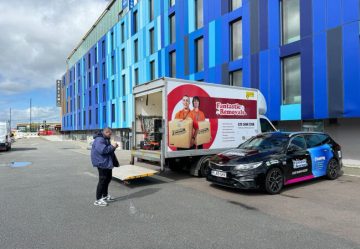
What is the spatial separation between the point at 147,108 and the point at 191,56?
10.4 meters

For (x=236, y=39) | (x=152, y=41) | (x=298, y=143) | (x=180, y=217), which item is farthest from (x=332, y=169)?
(x=152, y=41)

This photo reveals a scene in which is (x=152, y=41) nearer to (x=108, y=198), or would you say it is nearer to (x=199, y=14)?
(x=199, y=14)

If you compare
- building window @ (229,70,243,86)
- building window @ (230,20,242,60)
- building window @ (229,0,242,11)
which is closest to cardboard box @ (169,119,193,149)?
building window @ (229,70,243,86)

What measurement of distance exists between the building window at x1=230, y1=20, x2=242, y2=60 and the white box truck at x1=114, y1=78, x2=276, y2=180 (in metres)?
6.41

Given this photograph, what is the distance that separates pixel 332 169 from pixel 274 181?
2964 millimetres

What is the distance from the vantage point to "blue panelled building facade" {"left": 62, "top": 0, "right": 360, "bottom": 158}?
12555mm

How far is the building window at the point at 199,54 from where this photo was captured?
20.9m

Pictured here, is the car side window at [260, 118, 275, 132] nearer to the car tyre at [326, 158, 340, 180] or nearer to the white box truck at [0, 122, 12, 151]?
the car tyre at [326, 158, 340, 180]

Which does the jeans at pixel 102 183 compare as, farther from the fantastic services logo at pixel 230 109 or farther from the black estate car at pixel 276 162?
the fantastic services logo at pixel 230 109

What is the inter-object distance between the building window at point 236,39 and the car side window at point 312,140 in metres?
9.29

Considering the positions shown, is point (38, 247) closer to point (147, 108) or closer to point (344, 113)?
point (147, 108)

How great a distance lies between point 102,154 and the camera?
6.87m

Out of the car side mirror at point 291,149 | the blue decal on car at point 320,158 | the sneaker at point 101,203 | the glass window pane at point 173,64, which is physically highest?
the glass window pane at point 173,64

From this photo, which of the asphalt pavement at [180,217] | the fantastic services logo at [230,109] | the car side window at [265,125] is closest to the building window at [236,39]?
the car side window at [265,125]
